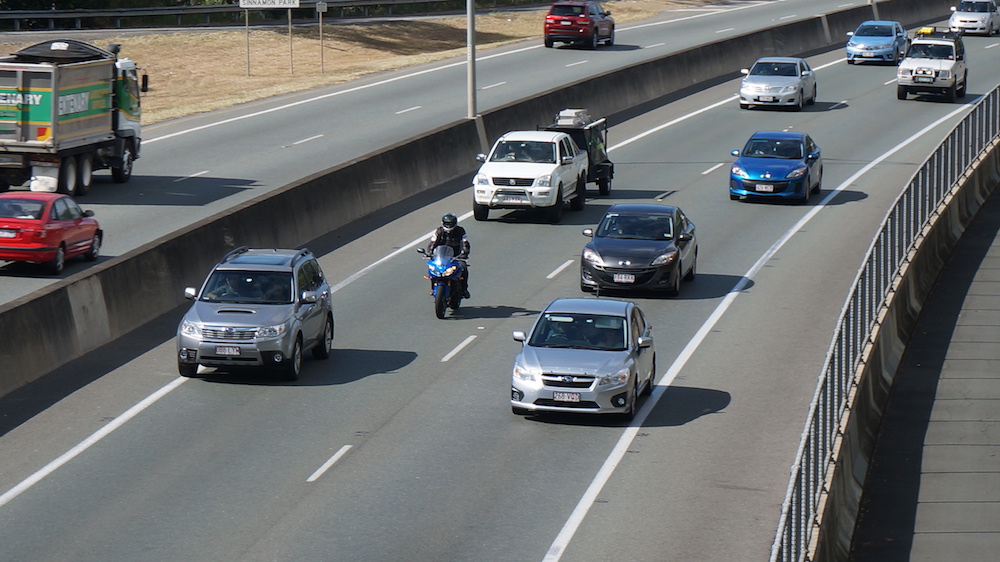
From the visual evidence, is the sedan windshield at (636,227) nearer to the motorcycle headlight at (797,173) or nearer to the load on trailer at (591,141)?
the motorcycle headlight at (797,173)

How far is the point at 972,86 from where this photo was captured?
53.3 m

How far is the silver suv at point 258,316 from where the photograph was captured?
19.5 m

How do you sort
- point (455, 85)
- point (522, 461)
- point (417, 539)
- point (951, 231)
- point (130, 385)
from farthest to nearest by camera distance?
point (455, 85), point (951, 231), point (130, 385), point (522, 461), point (417, 539)

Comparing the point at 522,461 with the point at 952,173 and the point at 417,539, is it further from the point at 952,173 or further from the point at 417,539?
the point at 952,173

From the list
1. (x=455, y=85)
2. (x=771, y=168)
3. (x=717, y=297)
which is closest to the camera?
(x=717, y=297)

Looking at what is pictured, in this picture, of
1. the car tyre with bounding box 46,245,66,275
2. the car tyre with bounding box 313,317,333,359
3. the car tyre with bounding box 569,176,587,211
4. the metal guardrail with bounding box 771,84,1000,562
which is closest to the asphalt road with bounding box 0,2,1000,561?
the car tyre with bounding box 313,317,333,359

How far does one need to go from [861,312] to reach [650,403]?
118 inches

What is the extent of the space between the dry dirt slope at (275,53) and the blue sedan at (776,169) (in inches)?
828

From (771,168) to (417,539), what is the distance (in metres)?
21.9

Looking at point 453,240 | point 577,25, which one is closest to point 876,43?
point 577,25

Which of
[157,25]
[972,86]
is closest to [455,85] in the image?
[972,86]

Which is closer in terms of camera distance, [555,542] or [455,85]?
[555,542]

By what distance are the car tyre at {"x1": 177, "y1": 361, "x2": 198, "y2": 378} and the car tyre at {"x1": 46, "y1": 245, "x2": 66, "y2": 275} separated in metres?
7.03

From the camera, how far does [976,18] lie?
67438mm
